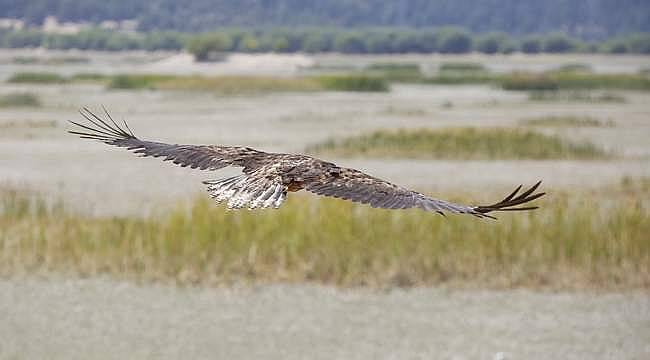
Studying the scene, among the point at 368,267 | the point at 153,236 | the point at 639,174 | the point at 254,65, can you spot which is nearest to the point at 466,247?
the point at 368,267

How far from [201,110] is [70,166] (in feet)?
55.5

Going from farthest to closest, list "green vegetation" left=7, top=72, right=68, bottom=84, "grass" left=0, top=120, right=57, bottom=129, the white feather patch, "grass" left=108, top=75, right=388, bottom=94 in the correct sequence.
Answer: "green vegetation" left=7, top=72, right=68, bottom=84
"grass" left=108, top=75, right=388, bottom=94
"grass" left=0, top=120, right=57, bottom=129
the white feather patch

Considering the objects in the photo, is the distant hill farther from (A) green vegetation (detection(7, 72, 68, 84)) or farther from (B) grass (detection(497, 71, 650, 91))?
(B) grass (detection(497, 71, 650, 91))

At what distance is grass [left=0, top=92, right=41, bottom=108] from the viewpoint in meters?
42.5

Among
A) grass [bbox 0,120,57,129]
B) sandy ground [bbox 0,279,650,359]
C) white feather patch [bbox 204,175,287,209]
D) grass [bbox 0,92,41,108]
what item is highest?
grass [bbox 0,92,41,108]

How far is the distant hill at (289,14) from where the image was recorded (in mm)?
171875

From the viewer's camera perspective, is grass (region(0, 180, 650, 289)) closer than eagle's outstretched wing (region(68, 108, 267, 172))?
No

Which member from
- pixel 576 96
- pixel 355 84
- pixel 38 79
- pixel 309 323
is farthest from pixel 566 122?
pixel 38 79

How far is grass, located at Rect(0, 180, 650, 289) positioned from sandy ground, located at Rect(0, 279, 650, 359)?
0.57ft

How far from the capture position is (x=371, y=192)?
7.12 metres

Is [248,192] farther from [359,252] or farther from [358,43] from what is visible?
[358,43]

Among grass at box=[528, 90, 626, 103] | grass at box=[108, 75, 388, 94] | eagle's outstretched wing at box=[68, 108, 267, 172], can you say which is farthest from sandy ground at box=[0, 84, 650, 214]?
eagle's outstretched wing at box=[68, 108, 267, 172]

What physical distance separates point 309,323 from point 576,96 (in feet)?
122

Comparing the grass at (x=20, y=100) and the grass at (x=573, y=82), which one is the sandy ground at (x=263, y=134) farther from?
the grass at (x=573, y=82)
